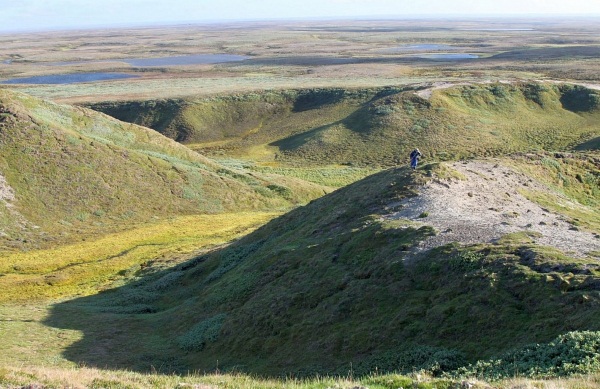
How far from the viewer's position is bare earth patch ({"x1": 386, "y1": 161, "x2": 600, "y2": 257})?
23078mm

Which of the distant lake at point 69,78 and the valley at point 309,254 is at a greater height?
the distant lake at point 69,78

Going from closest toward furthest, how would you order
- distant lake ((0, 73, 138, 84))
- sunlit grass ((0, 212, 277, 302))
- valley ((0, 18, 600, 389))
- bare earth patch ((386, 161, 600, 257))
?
valley ((0, 18, 600, 389)) → bare earth patch ((386, 161, 600, 257)) → sunlit grass ((0, 212, 277, 302)) → distant lake ((0, 73, 138, 84))

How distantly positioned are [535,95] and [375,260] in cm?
8444

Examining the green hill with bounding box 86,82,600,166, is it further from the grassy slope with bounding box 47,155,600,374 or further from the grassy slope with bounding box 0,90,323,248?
the grassy slope with bounding box 47,155,600,374

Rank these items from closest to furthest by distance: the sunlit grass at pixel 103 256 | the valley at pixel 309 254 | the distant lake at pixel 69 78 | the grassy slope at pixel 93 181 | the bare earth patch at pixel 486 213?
the valley at pixel 309 254 → the bare earth patch at pixel 486 213 → the sunlit grass at pixel 103 256 → the grassy slope at pixel 93 181 → the distant lake at pixel 69 78

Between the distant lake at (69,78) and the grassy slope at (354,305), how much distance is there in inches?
5640

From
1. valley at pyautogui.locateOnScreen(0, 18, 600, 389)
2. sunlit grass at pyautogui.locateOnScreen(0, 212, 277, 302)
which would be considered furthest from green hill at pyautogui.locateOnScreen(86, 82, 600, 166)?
sunlit grass at pyautogui.locateOnScreen(0, 212, 277, 302)

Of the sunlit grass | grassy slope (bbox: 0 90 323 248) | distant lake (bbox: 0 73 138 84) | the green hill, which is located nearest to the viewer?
the sunlit grass

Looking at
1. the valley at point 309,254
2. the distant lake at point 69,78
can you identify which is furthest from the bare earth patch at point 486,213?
the distant lake at point 69,78

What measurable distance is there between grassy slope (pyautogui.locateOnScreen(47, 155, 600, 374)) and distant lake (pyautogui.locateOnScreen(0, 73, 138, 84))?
14327cm

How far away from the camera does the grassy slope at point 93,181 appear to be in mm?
51781

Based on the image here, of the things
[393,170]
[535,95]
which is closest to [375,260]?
[393,170]

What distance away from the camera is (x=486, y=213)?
27.0m

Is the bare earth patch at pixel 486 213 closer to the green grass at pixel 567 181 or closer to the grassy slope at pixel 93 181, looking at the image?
the green grass at pixel 567 181
